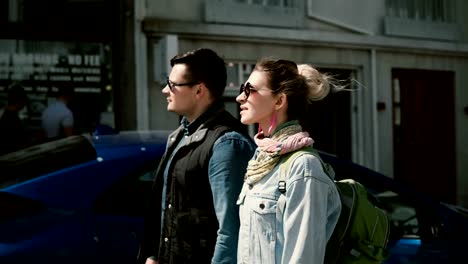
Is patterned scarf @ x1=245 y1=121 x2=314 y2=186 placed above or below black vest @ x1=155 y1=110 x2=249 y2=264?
above

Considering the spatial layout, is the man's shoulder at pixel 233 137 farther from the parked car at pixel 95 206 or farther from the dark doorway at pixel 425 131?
the dark doorway at pixel 425 131

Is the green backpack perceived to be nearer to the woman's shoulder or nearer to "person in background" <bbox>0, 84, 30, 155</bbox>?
the woman's shoulder

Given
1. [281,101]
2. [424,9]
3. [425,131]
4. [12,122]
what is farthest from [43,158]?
[424,9]

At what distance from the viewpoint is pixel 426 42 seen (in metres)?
12.3

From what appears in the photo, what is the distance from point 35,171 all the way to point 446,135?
1020 cm

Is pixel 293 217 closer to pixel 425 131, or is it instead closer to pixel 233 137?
pixel 233 137

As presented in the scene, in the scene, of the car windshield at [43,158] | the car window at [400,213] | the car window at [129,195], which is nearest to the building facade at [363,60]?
the car windshield at [43,158]

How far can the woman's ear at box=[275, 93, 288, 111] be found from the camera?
256 centimetres

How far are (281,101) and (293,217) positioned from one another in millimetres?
436

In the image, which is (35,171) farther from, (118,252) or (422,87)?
(422,87)

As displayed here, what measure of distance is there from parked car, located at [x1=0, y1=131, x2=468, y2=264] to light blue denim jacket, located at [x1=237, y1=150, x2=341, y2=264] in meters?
1.50

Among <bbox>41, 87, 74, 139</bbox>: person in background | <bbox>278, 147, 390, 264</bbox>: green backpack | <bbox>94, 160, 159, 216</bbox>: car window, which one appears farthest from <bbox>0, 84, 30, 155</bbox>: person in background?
<bbox>278, 147, 390, 264</bbox>: green backpack

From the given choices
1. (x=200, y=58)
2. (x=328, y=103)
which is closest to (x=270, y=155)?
(x=200, y=58)

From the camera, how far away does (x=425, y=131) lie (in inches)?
498
